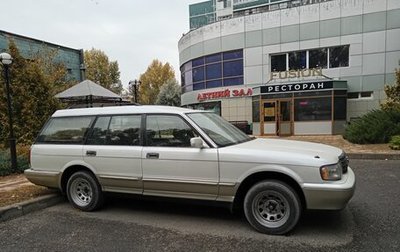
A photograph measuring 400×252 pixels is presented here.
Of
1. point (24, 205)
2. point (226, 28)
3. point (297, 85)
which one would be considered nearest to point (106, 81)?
point (226, 28)

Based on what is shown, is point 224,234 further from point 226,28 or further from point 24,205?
point 226,28

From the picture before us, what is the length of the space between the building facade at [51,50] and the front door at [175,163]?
15109 mm

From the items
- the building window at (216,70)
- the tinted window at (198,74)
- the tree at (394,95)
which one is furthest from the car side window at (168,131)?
the tinted window at (198,74)

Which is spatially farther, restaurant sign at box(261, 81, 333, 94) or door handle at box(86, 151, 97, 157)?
restaurant sign at box(261, 81, 333, 94)

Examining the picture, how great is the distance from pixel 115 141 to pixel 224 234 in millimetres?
2376

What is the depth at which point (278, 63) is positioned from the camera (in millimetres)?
22344

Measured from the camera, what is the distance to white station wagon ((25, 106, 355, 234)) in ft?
13.4

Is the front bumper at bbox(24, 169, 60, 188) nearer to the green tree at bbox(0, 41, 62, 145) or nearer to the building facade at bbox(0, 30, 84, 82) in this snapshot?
the green tree at bbox(0, 41, 62, 145)

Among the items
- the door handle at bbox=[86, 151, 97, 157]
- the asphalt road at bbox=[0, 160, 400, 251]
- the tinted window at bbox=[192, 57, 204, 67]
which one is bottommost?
the asphalt road at bbox=[0, 160, 400, 251]

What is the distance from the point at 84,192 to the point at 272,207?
333cm

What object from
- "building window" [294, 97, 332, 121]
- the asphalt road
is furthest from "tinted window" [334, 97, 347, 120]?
the asphalt road

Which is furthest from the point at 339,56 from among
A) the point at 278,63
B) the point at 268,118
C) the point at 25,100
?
the point at 25,100

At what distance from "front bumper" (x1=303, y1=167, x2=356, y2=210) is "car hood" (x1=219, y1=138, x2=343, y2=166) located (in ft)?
0.97

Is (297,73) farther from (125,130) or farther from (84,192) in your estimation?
(84,192)
